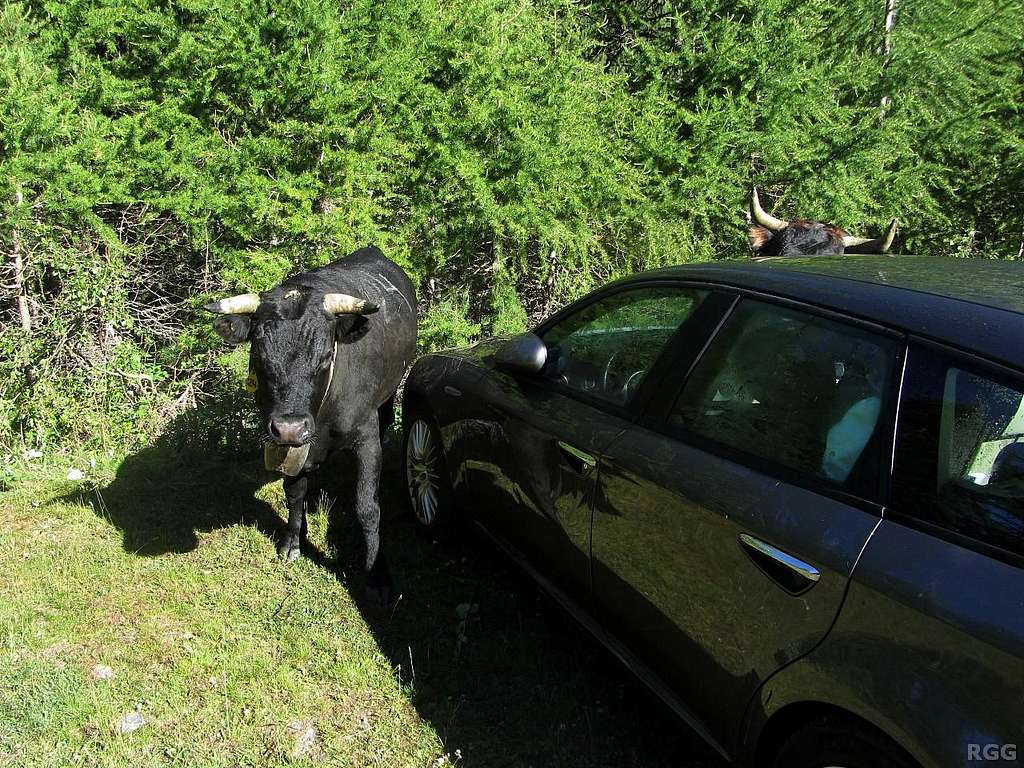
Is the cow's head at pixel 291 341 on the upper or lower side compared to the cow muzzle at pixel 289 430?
upper

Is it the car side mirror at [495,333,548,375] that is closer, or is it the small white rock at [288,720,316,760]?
the small white rock at [288,720,316,760]

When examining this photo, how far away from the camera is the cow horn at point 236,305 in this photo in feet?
12.4

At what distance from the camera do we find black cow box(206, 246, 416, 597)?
3.62 m

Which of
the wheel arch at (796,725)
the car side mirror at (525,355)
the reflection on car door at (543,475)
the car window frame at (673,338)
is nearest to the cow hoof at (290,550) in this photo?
the reflection on car door at (543,475)

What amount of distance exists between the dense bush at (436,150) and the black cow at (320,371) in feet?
5.46

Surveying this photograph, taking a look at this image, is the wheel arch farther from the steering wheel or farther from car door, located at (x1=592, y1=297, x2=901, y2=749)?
the steering wheel

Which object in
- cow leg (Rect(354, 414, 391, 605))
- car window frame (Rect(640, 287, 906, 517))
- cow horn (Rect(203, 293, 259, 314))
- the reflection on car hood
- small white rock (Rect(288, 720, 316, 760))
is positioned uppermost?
car window frame (Rect(640, 287, 906, 517))

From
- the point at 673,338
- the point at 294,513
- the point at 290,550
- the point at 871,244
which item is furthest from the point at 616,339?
the point at 871,244

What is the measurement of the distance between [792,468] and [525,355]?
4.63ft

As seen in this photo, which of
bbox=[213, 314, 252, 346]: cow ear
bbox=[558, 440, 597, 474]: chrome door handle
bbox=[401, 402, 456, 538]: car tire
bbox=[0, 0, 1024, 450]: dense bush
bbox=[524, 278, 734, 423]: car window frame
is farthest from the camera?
bbox=[0, 0, 1024, 450]: dense bush

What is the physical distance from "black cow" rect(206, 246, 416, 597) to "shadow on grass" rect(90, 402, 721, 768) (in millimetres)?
362

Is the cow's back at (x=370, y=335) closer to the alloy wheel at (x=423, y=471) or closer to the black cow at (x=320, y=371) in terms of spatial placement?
the black cow at (x=320, y=371)

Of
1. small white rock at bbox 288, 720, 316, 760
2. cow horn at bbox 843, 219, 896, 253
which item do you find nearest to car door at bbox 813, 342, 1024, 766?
small white rock at bbox 288, 720, 316, 760

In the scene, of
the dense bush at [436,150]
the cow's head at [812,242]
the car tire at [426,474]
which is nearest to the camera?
the car tire at [426,474]
